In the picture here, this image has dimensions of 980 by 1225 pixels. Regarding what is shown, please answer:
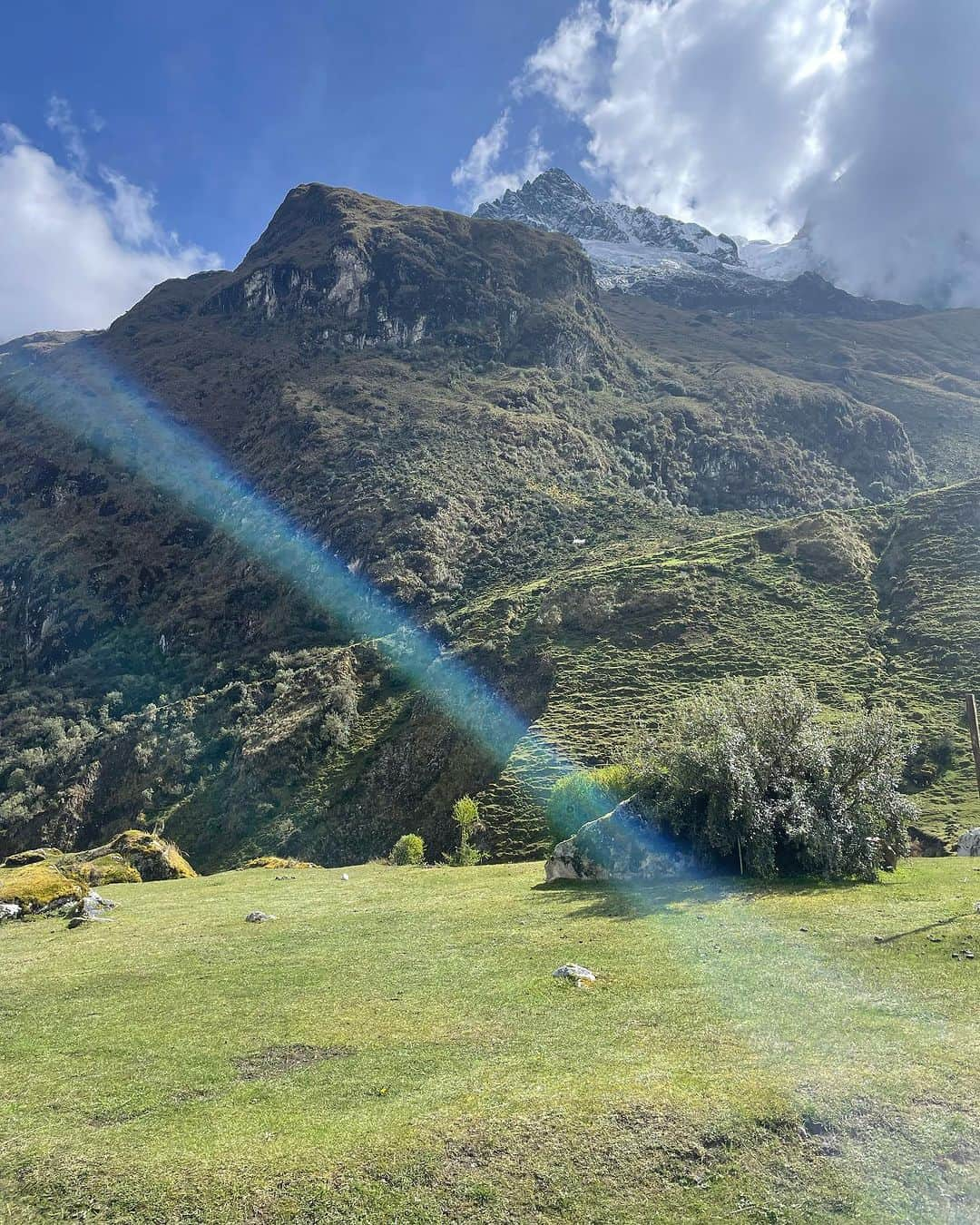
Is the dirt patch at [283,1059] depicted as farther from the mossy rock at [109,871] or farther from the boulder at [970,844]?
the boulder at [970,844]

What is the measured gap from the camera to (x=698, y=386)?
192 m

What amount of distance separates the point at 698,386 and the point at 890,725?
7246 inches

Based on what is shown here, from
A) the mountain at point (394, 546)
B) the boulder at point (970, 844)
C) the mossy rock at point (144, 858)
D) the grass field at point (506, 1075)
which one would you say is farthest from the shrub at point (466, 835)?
the grass field at point (506, 1075)

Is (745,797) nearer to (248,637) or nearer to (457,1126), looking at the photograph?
(457,1126)

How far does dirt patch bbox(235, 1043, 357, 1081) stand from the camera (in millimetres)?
10190

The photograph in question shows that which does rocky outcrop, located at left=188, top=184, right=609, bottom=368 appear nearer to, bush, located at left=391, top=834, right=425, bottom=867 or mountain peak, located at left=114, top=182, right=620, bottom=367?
mountain peak, located at left=114, top=182, right=620, bottom=367

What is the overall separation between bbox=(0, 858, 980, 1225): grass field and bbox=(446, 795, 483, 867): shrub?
84.7 ft

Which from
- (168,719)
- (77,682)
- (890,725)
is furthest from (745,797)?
(77,682)

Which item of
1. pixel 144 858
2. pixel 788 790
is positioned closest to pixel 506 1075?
pixel 788 790

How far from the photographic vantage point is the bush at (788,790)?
2336cm

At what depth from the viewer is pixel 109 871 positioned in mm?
35688

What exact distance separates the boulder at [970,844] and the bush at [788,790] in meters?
9.20

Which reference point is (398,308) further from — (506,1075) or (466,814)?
(506,1075)

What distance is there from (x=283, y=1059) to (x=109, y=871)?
3035 centimetres
